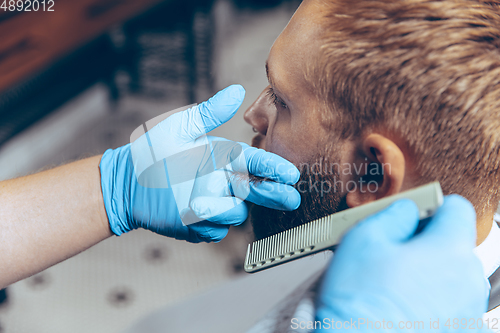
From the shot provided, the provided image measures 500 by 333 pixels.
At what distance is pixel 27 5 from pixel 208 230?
173 cm

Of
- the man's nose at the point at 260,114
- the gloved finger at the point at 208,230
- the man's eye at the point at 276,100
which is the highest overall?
the man's eye at the point at 276,100

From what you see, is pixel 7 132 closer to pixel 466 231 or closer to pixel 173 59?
pixel 173 59

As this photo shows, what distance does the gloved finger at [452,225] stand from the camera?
692mm

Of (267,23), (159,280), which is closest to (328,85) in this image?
(159,280)

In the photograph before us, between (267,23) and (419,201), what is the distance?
2970mm

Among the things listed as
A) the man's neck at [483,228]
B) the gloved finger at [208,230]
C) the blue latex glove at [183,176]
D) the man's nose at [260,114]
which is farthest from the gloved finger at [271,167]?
the man's neck at [483,228]

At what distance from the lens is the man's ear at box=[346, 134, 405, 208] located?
85 cm

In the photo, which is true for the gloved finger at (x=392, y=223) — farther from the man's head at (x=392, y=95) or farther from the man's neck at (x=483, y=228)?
the man's neck at (x=483, y=228)

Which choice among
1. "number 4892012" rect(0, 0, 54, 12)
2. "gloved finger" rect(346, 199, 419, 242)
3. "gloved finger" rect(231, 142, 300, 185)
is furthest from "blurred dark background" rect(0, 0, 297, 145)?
"gloved finger" rect(346, 199, 419, 242)

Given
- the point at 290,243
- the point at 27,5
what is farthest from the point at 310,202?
the point at 27,5

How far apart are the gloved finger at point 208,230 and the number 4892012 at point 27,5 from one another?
159cm

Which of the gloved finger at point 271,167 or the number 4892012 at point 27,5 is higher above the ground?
the number 4892012 at point 27,5

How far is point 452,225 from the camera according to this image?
70cm

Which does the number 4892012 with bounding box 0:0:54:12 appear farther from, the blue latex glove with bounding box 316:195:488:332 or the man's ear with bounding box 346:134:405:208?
the blue latex glove with bounding box 316:195:488:332
